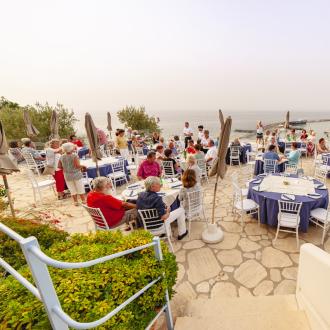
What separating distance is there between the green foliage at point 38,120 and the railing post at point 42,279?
1658 centimetres

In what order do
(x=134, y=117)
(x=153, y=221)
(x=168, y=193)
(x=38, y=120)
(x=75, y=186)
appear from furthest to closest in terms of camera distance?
(x=134, y=117) < (x=38, y=120) < (x=75, y=186) < (x=168, y=193) < (x=153, y=221)

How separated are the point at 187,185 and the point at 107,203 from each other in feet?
5.72

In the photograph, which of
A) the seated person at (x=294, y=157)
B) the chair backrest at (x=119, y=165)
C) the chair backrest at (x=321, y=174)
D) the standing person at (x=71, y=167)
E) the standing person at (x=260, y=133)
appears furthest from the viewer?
the standing person at (x=260, y=133)

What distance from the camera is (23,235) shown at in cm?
Answer: 311

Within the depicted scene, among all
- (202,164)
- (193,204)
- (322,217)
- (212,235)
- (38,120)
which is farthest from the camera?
(38,120)

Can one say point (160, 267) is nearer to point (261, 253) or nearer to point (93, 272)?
point (93, 272)

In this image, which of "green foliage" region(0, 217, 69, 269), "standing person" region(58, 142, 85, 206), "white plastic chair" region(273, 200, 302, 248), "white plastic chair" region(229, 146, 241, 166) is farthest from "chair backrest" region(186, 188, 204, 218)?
"white plastic chair" region(229, 146, 241, 166)

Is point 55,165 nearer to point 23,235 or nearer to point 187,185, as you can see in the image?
point 23,235

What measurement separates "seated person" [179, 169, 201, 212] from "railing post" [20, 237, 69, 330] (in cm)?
379

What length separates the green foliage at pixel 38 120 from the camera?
50.0 feet

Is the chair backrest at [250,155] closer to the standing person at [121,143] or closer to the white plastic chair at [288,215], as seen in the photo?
the white plastic chair at [288,215]

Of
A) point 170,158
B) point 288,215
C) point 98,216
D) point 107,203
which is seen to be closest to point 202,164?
point 170,158

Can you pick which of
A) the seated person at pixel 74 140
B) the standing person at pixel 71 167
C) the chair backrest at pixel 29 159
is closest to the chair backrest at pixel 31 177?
the standing person at pixel 71 167

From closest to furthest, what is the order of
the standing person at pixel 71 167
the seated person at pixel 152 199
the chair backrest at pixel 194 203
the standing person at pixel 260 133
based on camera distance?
the seated person at pixel 152 199
the chair backrest at pixel 194 203
the standing person at pixel 71 167
the standing person at pixel 260 133
